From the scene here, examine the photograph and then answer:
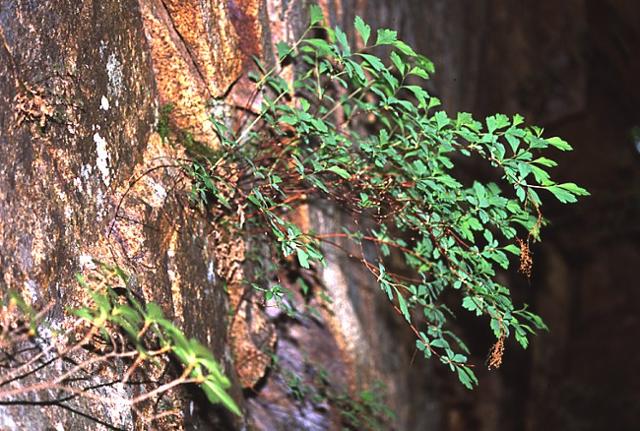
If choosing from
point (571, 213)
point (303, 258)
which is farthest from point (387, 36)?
point (571, 213)

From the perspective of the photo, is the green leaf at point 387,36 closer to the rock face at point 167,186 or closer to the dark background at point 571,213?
the rock face at point 167,186

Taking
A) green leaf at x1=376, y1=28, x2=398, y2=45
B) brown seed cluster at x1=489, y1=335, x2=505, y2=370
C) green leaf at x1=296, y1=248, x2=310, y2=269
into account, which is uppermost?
green leaf at x1=376, y1=28, x2=398, y2=45

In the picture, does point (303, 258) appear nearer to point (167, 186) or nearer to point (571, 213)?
point (167, 186)

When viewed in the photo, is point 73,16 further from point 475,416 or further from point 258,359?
point 475,416

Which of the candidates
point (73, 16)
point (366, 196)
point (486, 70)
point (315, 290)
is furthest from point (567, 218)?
point (73, 16)

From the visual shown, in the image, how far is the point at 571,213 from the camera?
6797mm

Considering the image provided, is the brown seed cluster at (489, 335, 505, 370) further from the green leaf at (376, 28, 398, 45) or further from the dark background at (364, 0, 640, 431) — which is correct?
the dark background at (364, 0, 640, 431)

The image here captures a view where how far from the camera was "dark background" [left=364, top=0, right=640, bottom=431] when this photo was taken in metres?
5.73

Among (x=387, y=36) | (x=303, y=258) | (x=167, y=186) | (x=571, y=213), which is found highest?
(x=571, y=213)

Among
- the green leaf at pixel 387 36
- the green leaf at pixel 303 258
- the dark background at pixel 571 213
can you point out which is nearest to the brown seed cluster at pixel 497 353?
the green leaf at pixel 303 258

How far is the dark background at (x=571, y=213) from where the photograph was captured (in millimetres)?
5727

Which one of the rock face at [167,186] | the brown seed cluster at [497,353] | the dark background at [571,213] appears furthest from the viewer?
the dark background at [571,213]

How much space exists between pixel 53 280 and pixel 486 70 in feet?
15.8

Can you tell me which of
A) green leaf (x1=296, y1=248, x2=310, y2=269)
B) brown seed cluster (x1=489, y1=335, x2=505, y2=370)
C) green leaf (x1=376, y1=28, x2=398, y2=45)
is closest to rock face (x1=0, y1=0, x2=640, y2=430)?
green leaf (x1=296, y1=248, x2=310, y2=269)
